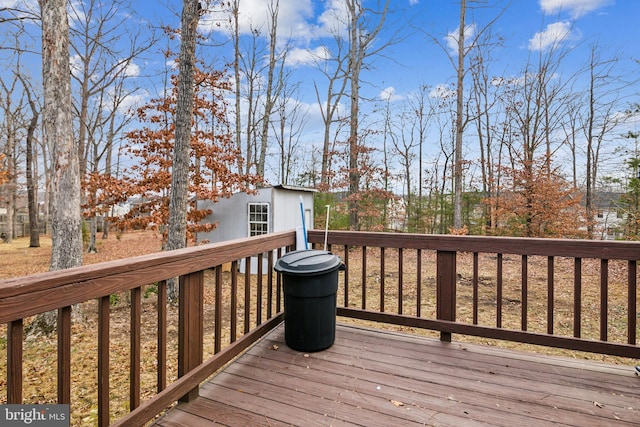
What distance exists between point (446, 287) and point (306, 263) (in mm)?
1172

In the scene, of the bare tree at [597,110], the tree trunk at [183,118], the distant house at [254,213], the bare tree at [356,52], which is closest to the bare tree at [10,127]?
the distant house at [254,213]

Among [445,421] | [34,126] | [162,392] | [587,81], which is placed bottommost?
[445,421]

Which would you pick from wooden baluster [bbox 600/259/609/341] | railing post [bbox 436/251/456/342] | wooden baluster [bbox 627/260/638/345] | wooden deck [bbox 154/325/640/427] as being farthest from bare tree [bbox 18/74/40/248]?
wooden baluster [bbox 627/260/638/345]

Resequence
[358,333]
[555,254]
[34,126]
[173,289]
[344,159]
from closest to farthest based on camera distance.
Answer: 1. [555,254]
2. [358,333]
3. [173,289]
4. [344,159]
5. [34,126]

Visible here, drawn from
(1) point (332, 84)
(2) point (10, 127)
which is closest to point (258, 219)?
(1) point (332, 84)

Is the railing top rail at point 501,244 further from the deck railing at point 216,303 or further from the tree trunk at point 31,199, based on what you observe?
the tree trunk at point 31,199

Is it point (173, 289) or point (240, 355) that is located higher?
point (240, 355)

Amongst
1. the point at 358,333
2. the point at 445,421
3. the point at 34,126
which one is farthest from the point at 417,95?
the point at 34,126

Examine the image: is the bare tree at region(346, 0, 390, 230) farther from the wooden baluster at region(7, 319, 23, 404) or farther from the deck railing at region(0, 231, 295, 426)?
the wooden baluster at region(7, 319, 23, 404)

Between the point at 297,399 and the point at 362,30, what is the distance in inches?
473

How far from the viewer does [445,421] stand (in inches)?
67.1

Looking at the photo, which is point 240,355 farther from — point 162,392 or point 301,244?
point 301,244

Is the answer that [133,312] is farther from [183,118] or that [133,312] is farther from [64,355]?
[183,118]

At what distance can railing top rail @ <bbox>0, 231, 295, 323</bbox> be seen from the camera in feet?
3.55
